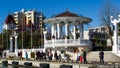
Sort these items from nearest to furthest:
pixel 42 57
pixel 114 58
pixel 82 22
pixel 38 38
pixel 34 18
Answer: pixel 114 58 → pixel 42 57 → pixel 82 22 → pixel 38 38 → pixel 34 18

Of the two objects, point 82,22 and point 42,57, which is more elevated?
point 82,22

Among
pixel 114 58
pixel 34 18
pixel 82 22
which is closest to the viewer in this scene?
pixel 114 58

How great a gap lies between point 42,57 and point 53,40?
7.28 meters

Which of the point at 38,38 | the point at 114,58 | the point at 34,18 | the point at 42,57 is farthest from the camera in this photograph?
the point at 34,18

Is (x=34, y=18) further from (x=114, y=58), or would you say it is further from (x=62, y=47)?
(x=114, y=58)

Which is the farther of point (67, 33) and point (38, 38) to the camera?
point (38, 38)

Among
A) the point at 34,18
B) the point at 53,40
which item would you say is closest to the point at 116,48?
the point at 53,40

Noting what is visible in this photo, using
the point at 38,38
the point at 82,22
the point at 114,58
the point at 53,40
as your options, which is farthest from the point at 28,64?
the point at 38,38

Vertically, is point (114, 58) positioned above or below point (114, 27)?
below

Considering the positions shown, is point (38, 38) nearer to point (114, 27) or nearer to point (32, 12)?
point (114, 27)

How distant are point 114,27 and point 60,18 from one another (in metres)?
13.1

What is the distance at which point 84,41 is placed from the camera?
46625 millimetres

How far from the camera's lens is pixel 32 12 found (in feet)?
583

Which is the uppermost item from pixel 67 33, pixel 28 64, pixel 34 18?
pixel 34 18
